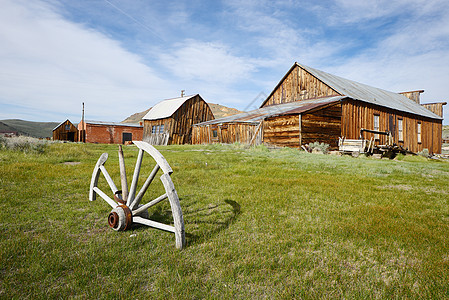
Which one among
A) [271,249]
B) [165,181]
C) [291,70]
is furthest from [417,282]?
[291,70]

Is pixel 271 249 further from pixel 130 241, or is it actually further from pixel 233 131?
pixel 233 131

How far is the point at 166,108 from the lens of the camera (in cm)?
3466

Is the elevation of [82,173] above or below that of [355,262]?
above

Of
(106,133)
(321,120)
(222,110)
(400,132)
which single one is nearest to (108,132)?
(106,133)

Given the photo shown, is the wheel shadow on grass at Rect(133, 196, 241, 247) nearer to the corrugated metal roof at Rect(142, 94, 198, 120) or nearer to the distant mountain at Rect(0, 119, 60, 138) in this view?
the corrugated metal roof at Rect(142, 94, 198, 120)

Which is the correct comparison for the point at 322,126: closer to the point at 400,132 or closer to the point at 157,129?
the point at 400,132

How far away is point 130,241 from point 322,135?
64.3 ft

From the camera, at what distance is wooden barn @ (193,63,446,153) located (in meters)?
20.0

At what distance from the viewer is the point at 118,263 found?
283 centimetres

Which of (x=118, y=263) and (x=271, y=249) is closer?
(x=118, y=263)

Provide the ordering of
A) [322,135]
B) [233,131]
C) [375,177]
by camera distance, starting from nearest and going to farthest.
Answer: [375,177], [322,135], [233,131]

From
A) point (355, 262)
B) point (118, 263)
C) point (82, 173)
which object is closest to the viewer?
point (118, 263)

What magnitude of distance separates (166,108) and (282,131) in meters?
19.5

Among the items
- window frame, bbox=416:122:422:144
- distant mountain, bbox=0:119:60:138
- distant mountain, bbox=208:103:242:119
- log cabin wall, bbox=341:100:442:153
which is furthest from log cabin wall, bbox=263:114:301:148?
distant mountain, bbox=208:103:242:119
